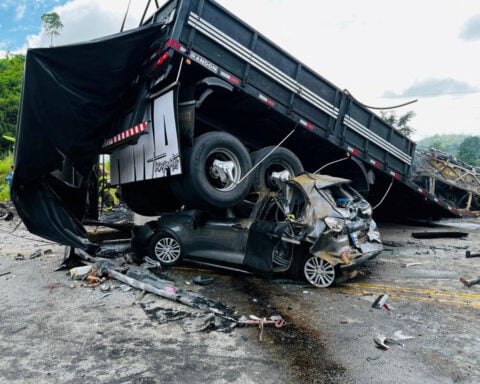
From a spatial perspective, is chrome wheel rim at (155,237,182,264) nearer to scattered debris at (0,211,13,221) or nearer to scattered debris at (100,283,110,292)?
scattered debris at (100,283,110,292)

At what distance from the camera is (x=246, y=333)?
3.43m

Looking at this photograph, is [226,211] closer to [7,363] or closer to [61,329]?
[61,329]

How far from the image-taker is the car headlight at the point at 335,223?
188 inches

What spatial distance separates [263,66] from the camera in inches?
216

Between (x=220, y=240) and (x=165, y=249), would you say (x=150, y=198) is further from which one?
(x=220, y=240)

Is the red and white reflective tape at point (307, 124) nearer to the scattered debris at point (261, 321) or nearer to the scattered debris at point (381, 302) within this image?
the scattered debris at point (381, 302)

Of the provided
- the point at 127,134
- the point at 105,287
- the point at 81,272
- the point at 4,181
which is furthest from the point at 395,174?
the point at 4,181

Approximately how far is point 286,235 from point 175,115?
2.30 meters

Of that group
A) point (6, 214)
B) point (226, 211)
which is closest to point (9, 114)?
point (6, 214)

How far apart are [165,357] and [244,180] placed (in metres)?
3.29

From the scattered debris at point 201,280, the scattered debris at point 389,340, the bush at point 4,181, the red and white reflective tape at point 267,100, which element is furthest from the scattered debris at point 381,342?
the bush at point 4,181

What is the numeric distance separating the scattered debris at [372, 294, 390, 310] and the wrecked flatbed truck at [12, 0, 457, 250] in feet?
8.21

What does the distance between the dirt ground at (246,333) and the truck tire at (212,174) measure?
1.19 m

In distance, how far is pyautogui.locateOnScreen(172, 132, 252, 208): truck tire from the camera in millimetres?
5254
